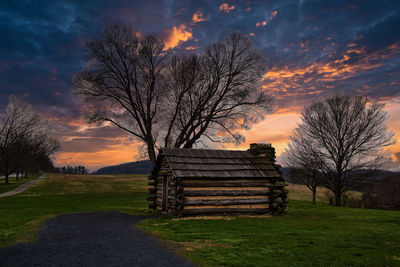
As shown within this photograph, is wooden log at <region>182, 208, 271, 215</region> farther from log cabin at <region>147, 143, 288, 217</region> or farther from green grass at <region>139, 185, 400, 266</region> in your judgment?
green grass at <region>139, 185, 400, 266</region>

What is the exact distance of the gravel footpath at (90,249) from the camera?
7.45 m

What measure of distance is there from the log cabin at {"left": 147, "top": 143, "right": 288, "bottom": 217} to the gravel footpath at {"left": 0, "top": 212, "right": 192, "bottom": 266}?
450 centimetres

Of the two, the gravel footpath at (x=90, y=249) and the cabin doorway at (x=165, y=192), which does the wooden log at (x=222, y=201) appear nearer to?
the cabin doorway at (x=165, y=192)

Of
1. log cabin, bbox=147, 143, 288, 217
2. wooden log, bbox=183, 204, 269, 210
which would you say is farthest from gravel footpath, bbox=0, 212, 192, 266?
wooden log, bbox=183, 204, 269, 210

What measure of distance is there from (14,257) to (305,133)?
29343 mm

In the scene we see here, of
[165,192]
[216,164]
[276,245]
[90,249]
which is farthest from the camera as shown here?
[165,192]

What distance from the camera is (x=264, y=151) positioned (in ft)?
66.0

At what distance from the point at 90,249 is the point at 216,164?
33.5 ft

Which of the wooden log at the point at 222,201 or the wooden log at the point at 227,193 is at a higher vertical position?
the wooden log at the point at 227,193

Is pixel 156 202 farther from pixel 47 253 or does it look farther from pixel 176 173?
pixel 47 253

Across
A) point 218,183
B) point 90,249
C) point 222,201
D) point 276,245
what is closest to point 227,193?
point 222,201

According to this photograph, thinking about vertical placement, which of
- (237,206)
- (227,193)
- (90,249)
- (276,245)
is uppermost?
(227,193)

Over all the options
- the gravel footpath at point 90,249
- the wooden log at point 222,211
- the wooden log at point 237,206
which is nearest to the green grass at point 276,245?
the gravel footpath at point 90,249

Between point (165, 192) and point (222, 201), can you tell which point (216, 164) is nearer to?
point (222, 201)
